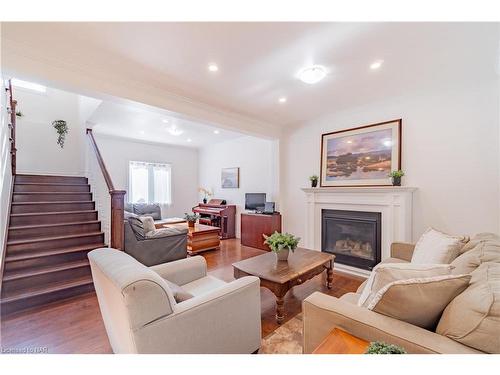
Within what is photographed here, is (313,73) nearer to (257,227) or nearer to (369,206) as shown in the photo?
(369,206)

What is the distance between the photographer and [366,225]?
348 cm

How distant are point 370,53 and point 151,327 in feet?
9.05

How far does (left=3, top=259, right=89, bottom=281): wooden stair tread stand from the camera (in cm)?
252

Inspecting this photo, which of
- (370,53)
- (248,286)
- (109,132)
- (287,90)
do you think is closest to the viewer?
(248,286)

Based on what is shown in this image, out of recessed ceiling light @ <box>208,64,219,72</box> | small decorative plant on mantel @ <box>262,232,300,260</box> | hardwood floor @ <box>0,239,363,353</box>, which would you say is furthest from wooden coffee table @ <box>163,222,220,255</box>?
recessed ceiling light @ <box>208,64,219,72</box>

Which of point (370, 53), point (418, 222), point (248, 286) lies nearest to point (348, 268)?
point (418, 222)

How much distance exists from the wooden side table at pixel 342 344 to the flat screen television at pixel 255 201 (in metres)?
4.11

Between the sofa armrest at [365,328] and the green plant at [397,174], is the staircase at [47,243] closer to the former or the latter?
the sofa armrest at [365,328]

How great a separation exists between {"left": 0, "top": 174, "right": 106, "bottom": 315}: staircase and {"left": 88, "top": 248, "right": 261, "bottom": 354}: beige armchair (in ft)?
5.68

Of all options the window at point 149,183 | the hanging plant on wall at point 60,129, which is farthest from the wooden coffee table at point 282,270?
the hanging plant on wall at point 60,129

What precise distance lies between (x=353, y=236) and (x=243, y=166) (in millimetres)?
3326

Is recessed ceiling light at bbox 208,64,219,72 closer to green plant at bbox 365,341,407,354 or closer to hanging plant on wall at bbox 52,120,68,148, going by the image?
green plant at bbox 365,341,407,354

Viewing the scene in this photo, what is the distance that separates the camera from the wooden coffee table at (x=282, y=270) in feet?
7.04

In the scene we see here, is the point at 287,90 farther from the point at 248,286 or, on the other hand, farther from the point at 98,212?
the point at 98,212
